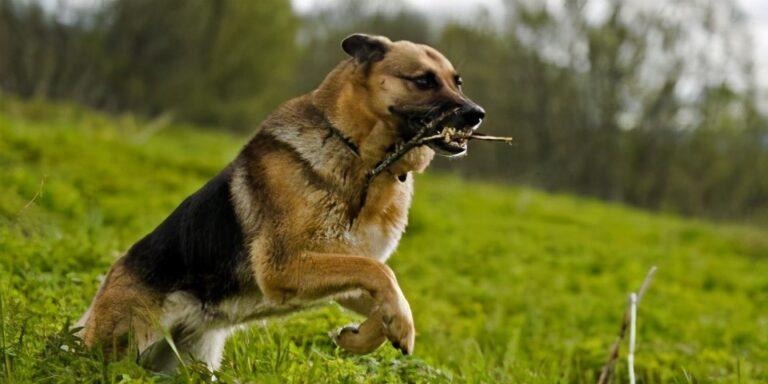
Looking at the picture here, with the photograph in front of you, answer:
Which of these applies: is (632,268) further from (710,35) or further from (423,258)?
(710,35)

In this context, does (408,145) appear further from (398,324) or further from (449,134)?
(398,324)

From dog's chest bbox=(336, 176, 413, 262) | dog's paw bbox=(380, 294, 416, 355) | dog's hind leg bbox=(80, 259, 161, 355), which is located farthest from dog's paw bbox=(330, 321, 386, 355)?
dog's hind leg bbox=(80, 259, 161, 355)

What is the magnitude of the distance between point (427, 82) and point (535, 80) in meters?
30.7

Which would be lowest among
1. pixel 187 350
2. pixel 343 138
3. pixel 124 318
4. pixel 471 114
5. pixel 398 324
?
pixel 187 350

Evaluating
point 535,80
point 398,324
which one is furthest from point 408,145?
point 535,80

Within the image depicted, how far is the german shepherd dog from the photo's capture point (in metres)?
4.17

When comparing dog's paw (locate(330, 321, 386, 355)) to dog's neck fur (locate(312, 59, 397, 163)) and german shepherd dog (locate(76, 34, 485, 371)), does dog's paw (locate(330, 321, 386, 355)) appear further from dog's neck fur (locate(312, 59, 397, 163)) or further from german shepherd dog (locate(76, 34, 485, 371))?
dog's neck fur (locate(312, 59, 397, 163))

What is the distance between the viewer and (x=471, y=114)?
13.4 feet

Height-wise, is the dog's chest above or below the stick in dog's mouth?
below

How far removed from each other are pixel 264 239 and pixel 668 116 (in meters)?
31.2

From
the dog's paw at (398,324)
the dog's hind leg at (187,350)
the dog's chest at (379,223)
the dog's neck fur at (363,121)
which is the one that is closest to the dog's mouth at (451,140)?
the dog's neck fur at (363,121)

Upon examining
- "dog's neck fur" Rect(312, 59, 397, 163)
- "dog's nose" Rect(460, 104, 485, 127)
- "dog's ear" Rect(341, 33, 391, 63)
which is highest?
"dog's ear" Rect(341, 33, 391, 63)

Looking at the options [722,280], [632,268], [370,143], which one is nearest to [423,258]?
[632,268]

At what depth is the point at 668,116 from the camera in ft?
108
